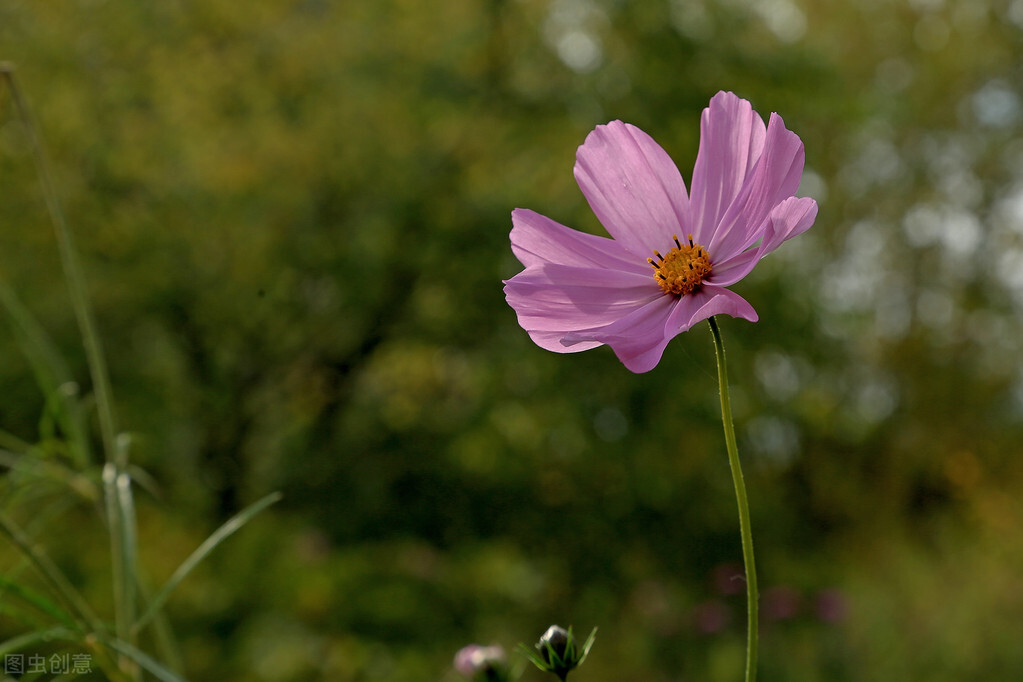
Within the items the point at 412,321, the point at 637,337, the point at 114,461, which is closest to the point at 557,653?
the point at 637,337

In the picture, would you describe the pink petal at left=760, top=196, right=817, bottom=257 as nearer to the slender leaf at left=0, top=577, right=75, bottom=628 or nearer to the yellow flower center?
the yellow flower center

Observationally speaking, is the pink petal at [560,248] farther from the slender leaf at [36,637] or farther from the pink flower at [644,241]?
the slender leaf at [36,637]

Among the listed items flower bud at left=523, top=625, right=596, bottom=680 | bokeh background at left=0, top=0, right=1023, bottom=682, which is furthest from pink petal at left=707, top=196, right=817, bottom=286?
bokeh background at left=0, top=0, right=1023, bottom=682

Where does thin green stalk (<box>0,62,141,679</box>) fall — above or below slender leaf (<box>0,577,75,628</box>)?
above

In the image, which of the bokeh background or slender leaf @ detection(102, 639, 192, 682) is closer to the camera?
slender leaf @ detection(102, 639, 192, 682)

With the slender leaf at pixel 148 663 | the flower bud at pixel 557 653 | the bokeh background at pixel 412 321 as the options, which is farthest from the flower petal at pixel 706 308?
the bokeh background at pixel 412 321

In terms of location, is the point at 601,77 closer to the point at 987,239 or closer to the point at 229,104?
the point at 229,104

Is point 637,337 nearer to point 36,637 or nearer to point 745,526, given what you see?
point 745,526

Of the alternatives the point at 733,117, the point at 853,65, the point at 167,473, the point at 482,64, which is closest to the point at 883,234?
the point at 853,65
